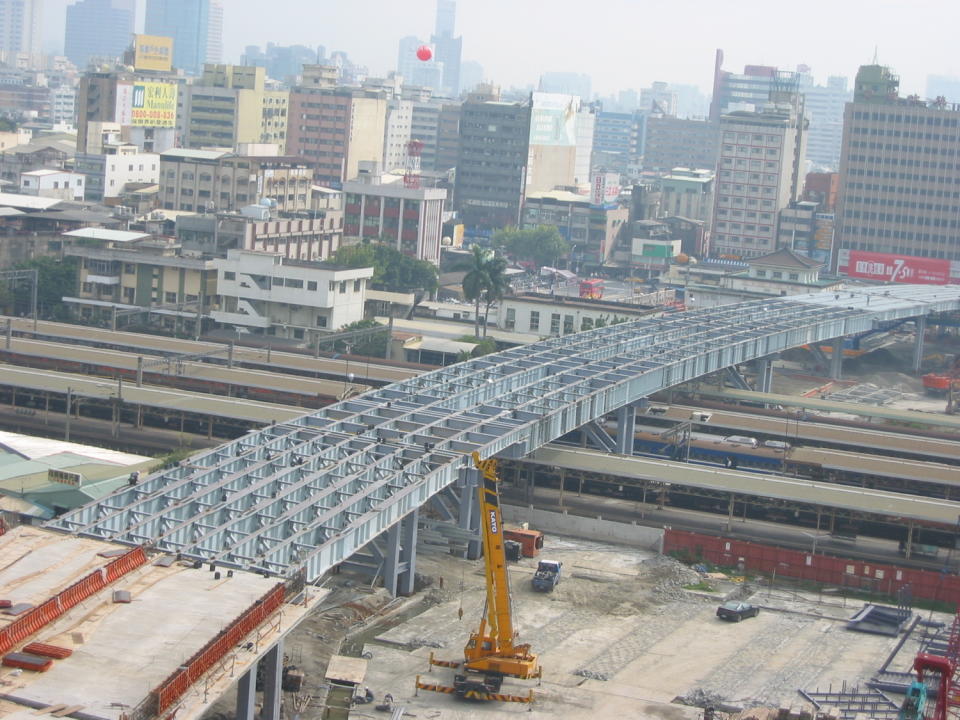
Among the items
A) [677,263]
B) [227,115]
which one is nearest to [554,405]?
[677,263]

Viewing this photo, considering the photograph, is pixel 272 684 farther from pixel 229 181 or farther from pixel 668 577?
pixel 229 181

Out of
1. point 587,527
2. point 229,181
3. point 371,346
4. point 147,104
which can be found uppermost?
point 147,104

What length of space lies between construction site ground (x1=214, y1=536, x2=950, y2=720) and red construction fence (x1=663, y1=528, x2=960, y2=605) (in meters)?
1.03

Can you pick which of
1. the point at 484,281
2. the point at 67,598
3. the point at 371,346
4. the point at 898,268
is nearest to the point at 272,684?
the point at 67,598

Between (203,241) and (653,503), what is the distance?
4910 centimetres

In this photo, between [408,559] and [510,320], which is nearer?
[408,559]

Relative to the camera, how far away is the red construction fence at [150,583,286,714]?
94.8 feet

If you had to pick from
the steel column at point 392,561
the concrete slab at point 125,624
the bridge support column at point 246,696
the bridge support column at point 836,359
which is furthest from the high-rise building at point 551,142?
the bridge support column at point 246,696

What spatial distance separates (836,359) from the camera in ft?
310

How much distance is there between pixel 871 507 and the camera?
2093 inches

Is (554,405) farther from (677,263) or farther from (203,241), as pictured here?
(677,263)

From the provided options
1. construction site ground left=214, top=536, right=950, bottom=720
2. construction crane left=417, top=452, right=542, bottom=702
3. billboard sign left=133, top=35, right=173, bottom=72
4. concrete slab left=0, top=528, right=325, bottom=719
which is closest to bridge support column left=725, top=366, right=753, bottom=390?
construction site ground left=214, top=536, right=950, bottom=720

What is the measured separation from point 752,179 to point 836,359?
61.1 meters

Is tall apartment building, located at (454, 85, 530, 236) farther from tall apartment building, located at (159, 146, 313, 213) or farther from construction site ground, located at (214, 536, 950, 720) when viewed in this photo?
construction site ground, located at (214, 536, 950, 720)
